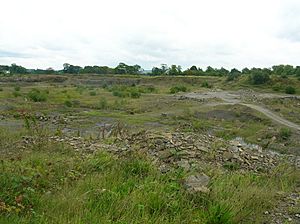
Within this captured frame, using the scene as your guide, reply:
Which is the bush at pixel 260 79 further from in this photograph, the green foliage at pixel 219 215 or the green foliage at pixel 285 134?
the green foliage at pixel 219 215

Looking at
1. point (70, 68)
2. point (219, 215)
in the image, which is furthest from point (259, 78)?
point (70, 68)

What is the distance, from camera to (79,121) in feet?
70.7

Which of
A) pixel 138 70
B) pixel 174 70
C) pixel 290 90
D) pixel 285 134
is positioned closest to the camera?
pixel 285 134

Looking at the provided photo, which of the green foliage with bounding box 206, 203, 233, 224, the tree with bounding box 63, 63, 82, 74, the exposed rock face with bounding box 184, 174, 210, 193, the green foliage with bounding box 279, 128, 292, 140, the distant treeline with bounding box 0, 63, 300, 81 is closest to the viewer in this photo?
the green foliage with bounding box 206, 203, 233, 224

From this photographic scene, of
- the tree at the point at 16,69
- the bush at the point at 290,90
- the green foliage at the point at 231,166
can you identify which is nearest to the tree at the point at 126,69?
the tree at the point at 16,69

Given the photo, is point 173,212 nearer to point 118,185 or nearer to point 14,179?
point 118,185

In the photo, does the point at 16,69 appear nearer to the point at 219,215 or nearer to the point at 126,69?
the point at 126,69

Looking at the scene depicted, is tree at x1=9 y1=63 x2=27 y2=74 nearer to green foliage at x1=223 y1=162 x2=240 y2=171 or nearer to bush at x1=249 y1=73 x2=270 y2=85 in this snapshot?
bush at x1=249 y1=73 x2=270 y2=85

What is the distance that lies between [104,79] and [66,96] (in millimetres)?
32988

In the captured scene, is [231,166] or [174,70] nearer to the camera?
[231,166]

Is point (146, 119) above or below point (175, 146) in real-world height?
below

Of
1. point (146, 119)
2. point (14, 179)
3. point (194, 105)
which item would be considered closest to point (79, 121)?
point (146, 119)

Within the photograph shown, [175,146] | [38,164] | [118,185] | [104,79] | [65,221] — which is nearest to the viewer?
[65,221]

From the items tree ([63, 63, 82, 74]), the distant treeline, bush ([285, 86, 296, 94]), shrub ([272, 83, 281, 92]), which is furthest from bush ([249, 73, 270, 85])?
tree ([63, 63, 82, 74])
